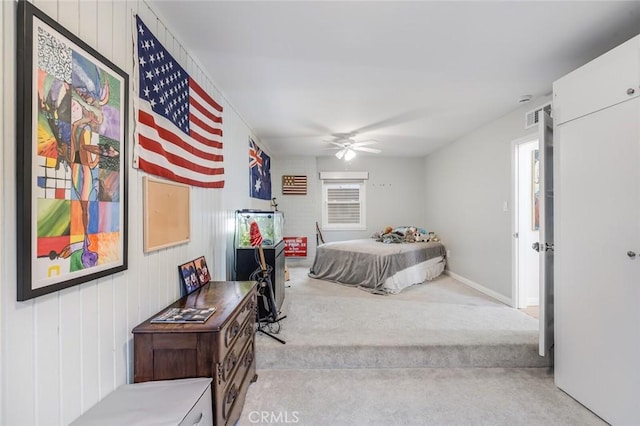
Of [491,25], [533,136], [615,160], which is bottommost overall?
[615,160]

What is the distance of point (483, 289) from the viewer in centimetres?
388

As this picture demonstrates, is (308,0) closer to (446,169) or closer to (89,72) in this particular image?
(89,72)

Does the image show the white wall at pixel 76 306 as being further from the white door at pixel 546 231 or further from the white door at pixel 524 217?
the white door at pixel 524 217

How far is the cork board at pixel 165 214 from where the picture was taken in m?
1.53

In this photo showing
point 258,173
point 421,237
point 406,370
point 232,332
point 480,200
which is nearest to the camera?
point 232,332

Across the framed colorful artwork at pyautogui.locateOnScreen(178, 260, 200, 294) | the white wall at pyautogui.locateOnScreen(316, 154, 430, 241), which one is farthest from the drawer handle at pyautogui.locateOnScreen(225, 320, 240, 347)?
the white wall at pyautogui.locateOnScreen(316, 154, 430, 241)

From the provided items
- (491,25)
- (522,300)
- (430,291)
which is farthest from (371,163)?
(491,25)

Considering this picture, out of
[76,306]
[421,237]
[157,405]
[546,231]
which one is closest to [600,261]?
[546,231]

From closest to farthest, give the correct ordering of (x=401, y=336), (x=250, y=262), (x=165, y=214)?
(x=165, y=214) → (x=401, y=336) → (x=250, y=262)

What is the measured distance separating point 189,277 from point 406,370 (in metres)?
1.86

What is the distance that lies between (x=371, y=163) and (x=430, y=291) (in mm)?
3081

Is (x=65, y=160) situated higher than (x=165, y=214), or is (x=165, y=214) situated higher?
(x=65, y=160)

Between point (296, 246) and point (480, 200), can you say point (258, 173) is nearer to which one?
point (296, 246)

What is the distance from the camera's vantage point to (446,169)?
5.06 metres
